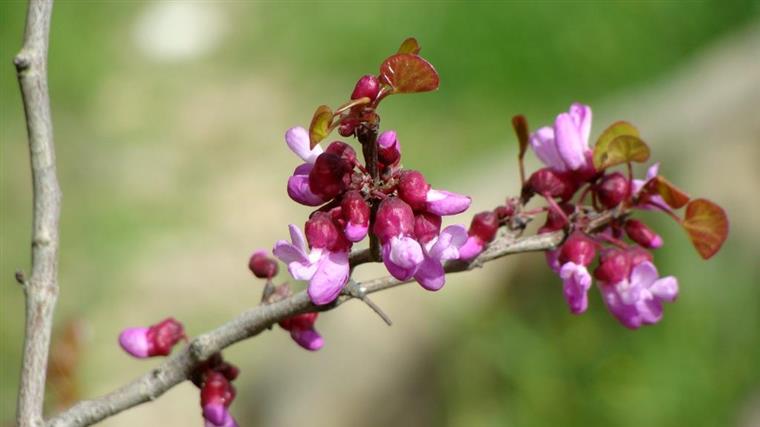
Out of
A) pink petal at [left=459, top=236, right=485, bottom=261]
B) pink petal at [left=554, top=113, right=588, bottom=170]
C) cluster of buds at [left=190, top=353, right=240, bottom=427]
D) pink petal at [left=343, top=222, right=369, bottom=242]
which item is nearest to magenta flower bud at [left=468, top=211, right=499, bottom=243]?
pink petal at [left=459, top=236, right=485, bottom=261]

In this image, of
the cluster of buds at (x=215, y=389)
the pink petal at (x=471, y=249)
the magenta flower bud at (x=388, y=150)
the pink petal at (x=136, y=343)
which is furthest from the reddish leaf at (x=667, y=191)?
the pink petal at (x=136, y=343)

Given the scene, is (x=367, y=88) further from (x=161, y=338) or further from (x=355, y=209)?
(x=161, y=338)

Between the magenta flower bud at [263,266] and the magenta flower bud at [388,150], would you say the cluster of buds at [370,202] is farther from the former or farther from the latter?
the magenta flower bud at [263,266]

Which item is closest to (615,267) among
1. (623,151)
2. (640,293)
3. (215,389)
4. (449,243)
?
(640,293)

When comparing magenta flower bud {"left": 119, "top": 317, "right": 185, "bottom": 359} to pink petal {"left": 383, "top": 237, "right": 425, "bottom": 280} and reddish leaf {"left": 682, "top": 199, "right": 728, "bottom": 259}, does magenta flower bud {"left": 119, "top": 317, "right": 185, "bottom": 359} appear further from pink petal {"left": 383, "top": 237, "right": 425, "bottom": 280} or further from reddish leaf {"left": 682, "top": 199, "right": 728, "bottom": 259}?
reddish leaf {"left": 682, "top": 199, "right": 728, "bottom": 259}

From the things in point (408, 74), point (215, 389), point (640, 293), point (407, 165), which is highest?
point (408, 74)

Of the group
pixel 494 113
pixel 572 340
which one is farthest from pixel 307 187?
pixel 494 113
